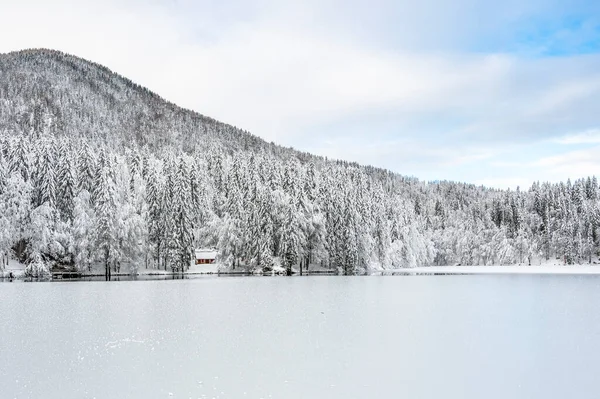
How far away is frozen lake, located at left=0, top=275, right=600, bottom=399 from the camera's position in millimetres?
14742

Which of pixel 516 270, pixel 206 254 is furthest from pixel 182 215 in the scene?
pixel 516 270

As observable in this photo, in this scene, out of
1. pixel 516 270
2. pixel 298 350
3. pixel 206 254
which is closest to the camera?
pixel 298 350

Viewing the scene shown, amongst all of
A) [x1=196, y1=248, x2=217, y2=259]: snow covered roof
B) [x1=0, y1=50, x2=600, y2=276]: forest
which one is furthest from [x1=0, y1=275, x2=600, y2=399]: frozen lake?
[x1=196, y1=248, x2=217, y2=259]: snow covered roof

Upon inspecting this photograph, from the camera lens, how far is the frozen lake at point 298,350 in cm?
1474

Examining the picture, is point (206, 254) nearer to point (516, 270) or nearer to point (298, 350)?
point (516, 270)

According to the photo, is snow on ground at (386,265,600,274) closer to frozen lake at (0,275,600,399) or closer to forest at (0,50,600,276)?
forest at (0,50,600,276)

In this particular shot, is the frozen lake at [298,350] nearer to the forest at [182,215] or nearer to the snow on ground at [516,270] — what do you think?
the forest at [182,215]

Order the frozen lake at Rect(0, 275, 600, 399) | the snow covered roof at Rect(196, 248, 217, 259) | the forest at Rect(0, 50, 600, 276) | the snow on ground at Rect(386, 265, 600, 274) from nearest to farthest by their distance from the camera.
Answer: the frozen lake at Rect(0, 275, 600, 399), the forest at Rect(0, 50, 600, 276), the snow covered roof at Rect(196, 248, 217, 259), the snow on ground at Rect(386, 265, 600, 274)

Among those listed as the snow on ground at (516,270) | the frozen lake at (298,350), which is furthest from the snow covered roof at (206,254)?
the frozen lake at (298,350)

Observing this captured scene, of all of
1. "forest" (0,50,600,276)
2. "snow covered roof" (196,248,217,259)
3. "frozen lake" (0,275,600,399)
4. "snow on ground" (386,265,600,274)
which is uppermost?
"forest" (0,50,600,276)

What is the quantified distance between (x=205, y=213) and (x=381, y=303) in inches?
2529

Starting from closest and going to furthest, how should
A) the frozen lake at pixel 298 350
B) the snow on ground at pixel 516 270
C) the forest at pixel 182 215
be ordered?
the frozen lake at pixel 298 350 < the forest at pixel 182 215 < the snow on ground at pixel 516 270

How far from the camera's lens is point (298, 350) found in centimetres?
1997

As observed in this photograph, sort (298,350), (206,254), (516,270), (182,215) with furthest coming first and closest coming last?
1. (516,270)
2. (206,254)
3. (182,215)
4. (298,350)
